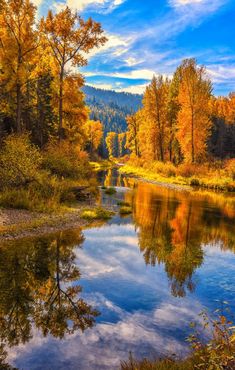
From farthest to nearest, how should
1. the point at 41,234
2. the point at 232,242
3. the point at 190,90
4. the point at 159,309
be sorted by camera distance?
the point at 190,90 < the point at 232,242 < the point at 41,234 < the point at 159,309

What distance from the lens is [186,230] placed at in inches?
693

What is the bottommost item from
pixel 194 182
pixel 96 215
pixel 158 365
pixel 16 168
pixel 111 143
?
pixel 158 365

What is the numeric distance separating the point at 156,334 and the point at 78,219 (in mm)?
11128

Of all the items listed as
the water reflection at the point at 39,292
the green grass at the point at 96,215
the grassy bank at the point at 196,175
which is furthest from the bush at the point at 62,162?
the grassy bank at the point at 196,175

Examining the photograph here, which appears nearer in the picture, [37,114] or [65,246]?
[65,246]

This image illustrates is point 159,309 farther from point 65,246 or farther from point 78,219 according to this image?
point 78,219

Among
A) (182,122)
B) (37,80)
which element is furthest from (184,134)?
(37,80)

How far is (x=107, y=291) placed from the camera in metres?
9.63

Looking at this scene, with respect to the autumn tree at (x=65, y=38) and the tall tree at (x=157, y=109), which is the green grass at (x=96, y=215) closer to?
the autumn tree at (x=65, y=38)

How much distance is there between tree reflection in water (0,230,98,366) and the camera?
7449mm

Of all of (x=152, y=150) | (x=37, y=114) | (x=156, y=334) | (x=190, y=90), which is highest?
(x=190, y=90)

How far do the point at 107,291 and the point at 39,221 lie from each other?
7.07 m

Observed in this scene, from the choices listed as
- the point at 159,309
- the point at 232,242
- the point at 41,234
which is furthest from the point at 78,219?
the point at 159,309

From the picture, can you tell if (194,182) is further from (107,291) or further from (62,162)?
(107,291)
